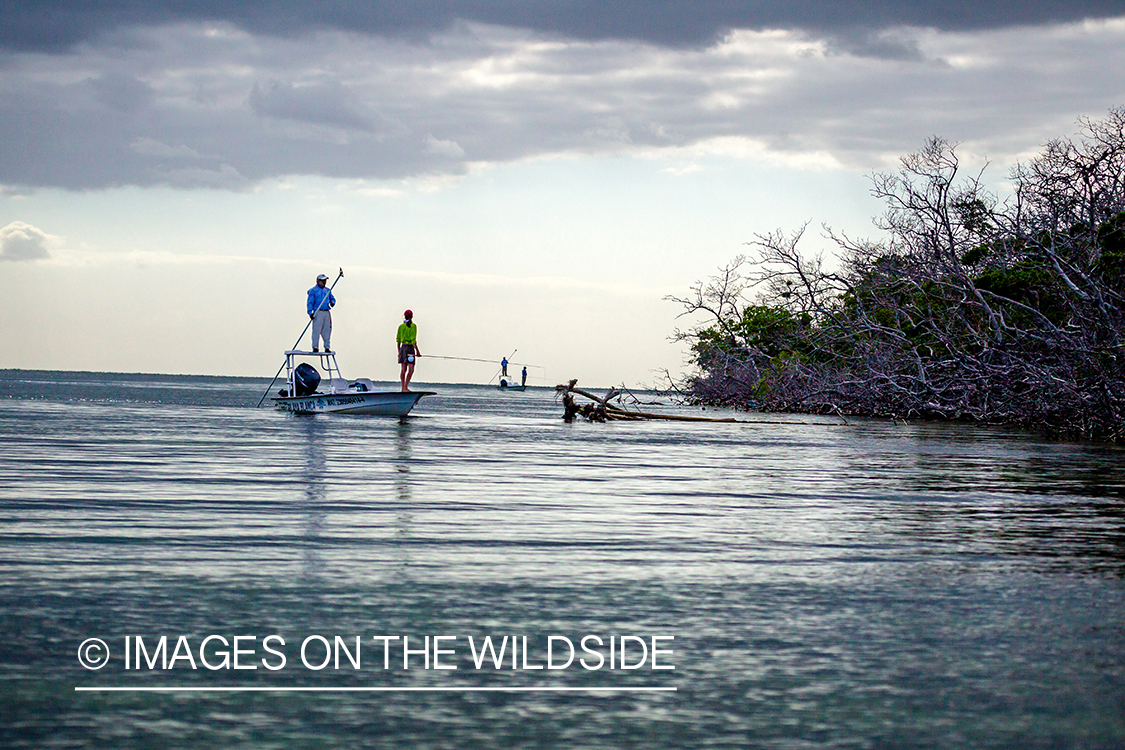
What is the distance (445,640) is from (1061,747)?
2.38 m

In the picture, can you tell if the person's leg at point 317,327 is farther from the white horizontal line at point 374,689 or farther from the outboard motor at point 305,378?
the white horizontal line at point 374,689

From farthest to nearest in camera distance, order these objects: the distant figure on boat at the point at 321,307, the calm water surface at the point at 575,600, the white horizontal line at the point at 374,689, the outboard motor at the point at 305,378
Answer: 1. the outboard motor at the point at 305,378
2. the distant figure on boat at the point at 321,307
3. the white horizontal line at the point at 374,689
4. the calm water surface at the point at 575,600

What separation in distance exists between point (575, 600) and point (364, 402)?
22.2 metres

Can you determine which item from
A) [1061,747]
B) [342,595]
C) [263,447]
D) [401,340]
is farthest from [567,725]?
[401,340]

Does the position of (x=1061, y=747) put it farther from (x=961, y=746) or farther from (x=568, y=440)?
(x=568, y=440)

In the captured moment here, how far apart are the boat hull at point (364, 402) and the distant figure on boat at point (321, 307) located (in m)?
1.67

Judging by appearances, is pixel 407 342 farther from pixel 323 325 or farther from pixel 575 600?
pixel 575 600

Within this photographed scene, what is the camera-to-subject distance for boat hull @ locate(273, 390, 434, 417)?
2773 centimetres

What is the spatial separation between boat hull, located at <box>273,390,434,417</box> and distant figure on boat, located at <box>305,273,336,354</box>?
1668 millimetres

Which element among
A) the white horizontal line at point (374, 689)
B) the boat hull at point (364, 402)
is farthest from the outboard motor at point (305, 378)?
the white horizontal line at point (374, 689)

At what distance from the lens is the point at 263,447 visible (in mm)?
18469

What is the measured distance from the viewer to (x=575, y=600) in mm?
6117

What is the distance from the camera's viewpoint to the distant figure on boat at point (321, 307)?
2647cm

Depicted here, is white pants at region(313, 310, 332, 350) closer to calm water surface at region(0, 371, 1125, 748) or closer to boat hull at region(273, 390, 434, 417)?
boat hull at region(273, 390, 434, 417)
